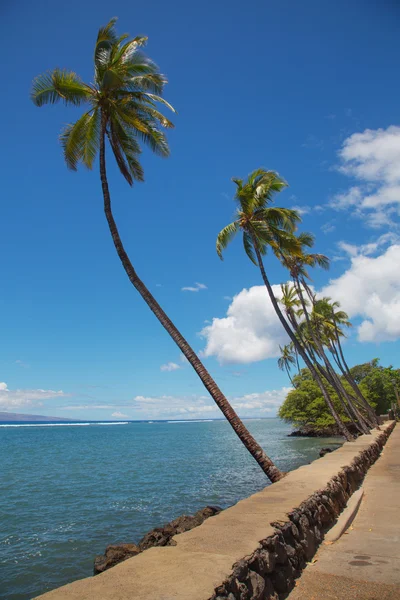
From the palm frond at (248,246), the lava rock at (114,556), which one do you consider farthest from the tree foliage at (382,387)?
the lava rock at (114,556)

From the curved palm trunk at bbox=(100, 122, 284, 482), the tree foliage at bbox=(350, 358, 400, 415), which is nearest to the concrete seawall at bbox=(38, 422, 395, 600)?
the curved palm trunk at bbox=(100, 122, 284, 482)

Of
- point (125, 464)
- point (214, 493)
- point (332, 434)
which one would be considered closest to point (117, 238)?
point (214, 493)

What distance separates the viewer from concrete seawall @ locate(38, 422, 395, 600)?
3.11 meters

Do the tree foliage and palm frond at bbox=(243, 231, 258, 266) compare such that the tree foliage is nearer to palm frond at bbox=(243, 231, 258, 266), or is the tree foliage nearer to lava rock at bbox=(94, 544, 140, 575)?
palm frond at bbox=(243, 231, 258, 266)

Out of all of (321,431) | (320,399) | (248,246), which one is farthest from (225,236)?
(321,431)

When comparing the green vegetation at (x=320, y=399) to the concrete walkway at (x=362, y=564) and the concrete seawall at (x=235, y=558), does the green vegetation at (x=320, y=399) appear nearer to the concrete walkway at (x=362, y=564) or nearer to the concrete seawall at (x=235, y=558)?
the concrete walkway at (x=362, y=564)

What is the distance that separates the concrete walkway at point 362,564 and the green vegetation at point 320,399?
39.2 metres

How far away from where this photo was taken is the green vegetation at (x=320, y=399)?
4639cm

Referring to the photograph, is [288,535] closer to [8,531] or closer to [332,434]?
[8,531]

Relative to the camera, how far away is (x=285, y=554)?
4539 mm

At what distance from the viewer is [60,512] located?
14.3 meters

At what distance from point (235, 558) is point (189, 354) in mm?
6481

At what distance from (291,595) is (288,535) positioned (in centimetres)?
68

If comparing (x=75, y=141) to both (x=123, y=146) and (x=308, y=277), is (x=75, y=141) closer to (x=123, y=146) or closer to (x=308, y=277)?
(x=123, y=146)
